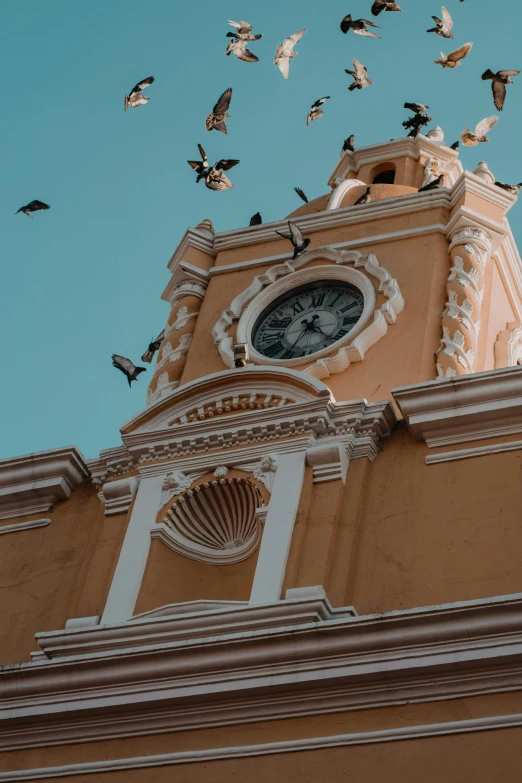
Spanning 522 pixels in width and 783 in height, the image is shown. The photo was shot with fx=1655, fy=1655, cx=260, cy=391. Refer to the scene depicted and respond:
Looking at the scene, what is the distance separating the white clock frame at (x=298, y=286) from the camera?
1468 cm

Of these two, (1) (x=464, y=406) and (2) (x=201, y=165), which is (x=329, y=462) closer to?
(1) (x=464, y=406)

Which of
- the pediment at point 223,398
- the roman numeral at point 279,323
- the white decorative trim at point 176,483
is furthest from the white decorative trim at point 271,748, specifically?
the roman numeral at point 279,323

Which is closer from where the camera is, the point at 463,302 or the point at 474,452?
the point at 474,452

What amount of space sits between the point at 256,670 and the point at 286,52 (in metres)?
6.99

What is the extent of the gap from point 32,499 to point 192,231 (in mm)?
3921

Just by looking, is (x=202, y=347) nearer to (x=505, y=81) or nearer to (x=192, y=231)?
(x=192, y=231)

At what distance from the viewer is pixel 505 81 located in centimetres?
1631

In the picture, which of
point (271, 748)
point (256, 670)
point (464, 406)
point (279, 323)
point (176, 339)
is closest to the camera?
point (271, 748)

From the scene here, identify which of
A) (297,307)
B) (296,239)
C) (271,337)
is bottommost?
(271,337)

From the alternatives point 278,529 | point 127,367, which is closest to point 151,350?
point 127,367

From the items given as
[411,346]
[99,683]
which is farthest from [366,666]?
[411,346]

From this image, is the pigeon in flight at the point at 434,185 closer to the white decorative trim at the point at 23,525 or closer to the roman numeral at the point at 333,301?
the roman numeral at the point at 333,301

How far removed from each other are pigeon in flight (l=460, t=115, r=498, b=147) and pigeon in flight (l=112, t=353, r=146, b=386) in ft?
14.0

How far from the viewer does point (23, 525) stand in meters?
14.2
